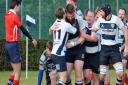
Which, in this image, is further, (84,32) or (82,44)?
(82,44)

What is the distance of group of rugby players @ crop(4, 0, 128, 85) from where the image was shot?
47.8ft

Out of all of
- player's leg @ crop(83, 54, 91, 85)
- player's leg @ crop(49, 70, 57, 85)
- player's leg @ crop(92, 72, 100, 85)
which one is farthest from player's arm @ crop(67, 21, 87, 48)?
player's leg @ crop(49, 70, 57, 85)

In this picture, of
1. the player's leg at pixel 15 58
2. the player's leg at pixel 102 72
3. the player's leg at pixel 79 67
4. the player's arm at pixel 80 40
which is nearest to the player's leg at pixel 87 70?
the player's leg at pixel 102 72

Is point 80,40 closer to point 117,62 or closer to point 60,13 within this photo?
point 60,13

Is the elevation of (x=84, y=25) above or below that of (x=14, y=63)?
above

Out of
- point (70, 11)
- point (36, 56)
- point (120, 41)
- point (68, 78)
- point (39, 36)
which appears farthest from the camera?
point (39, 36)

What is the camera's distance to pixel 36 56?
96.6 feet

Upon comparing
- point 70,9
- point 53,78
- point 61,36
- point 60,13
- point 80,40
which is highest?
point 70,9

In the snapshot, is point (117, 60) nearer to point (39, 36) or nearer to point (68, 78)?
point (68, 78)

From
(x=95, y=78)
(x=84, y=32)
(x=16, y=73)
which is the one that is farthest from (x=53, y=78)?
(x=84, y=32)

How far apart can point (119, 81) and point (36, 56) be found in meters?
13.5

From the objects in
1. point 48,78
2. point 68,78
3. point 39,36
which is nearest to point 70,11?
point 68,78

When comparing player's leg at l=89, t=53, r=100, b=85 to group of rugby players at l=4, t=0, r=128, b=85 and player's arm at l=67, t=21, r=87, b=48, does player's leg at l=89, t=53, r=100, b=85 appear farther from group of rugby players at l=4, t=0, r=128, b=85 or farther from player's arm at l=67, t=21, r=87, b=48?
player's arm at l=67, t=21, r=87, b=48

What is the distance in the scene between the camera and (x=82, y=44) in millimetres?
15227
